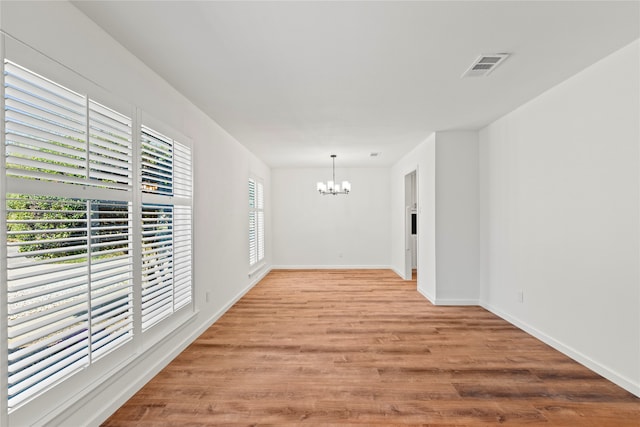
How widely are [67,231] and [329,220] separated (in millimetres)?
6398

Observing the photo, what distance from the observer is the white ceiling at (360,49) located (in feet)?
6.07

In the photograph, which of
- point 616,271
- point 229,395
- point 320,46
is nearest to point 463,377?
point 616,271

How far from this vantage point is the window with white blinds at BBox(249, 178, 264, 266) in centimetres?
586

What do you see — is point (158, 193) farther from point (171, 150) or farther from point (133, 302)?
point (133, 302)

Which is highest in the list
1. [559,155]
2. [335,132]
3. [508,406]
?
[335,132]

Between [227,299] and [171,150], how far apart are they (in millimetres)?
2437

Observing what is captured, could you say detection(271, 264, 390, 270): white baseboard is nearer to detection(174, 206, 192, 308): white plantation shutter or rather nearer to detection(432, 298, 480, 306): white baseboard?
detection(432, 298, 480, 306): white baseboard

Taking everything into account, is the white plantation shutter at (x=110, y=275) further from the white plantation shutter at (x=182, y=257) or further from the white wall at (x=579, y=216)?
the white wall at (x=579, y=216)

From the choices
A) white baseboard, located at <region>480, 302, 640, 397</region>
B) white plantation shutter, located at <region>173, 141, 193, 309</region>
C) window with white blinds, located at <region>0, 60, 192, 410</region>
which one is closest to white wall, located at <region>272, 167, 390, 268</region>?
white baseboard, located at <region>480, 302, 640, 397</region>

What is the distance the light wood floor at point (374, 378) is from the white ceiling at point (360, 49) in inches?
105

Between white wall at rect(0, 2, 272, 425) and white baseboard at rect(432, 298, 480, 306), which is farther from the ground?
white wall at rect(0, 2, 272, 425)

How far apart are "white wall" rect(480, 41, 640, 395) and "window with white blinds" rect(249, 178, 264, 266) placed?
167 inches

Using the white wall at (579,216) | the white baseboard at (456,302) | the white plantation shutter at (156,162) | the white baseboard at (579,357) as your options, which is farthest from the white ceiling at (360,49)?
the white baseboard at (456,302)

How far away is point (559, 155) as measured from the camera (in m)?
3.03
